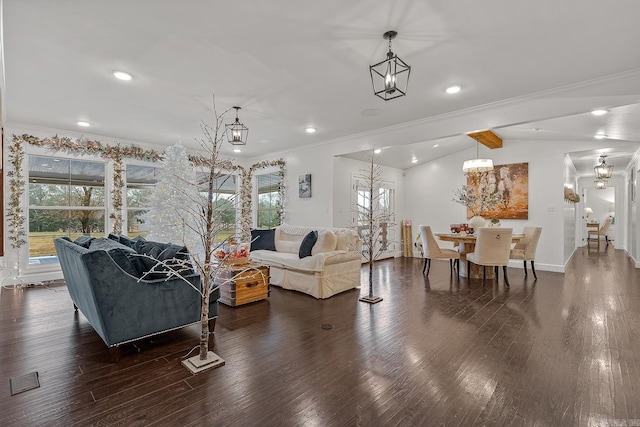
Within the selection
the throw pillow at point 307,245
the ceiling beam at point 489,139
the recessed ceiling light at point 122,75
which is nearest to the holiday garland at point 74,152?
the throw pillow at point 307,245

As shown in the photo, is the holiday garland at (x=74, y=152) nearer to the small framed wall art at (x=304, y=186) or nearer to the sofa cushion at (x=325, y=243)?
the small framed wall art at (x=304, y=186)

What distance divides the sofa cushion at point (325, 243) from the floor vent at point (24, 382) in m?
3.15

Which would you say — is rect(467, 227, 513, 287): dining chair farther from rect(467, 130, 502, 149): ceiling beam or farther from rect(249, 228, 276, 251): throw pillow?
→ rect(249, 228, 276, 251): throw pillow

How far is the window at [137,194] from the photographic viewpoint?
6.39 meters

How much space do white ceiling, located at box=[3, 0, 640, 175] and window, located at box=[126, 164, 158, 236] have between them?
1.37 meters

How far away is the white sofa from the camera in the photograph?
4359 millimetres

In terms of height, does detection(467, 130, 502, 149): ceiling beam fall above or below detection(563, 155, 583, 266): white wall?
above

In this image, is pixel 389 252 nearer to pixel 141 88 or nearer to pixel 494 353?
pixel 494 353

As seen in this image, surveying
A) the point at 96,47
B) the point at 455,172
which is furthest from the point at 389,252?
the point at 96,47

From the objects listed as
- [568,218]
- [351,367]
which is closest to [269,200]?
[351,367]

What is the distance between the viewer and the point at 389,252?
8086 mm

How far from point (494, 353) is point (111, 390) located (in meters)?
2.99

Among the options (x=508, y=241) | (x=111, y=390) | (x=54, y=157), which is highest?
(x=54, y=157)

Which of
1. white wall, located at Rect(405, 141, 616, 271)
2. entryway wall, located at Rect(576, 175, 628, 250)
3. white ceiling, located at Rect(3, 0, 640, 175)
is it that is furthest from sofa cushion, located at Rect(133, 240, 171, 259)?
entryway wall, located at Rect(576, 175, 628, 250)
